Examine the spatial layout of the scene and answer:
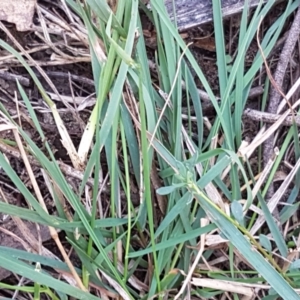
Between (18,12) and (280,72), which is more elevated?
(18,12)

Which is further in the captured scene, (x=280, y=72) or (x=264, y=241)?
(x=280, y=72)

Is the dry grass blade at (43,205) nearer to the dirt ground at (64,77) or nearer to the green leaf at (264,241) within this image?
the dirt ground at (64,77)

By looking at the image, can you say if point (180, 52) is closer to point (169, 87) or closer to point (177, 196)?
point (169, 87)

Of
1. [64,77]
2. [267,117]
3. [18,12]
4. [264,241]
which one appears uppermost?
[18,12]

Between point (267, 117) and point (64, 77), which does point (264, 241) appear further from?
point (64, 77)

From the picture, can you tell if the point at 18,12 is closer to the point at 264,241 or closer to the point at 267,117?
the point at 267,117

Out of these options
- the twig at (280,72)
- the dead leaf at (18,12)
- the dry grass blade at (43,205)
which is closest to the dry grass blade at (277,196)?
the twig at (280,72)

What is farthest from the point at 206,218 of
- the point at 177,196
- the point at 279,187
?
the point at 279,187

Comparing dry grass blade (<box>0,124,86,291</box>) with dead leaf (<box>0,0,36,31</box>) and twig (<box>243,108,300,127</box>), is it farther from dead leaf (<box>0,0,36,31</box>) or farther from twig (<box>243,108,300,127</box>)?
twig (<box>243,108,300,127</box>)

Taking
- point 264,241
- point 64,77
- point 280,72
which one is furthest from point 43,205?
point 280,72
